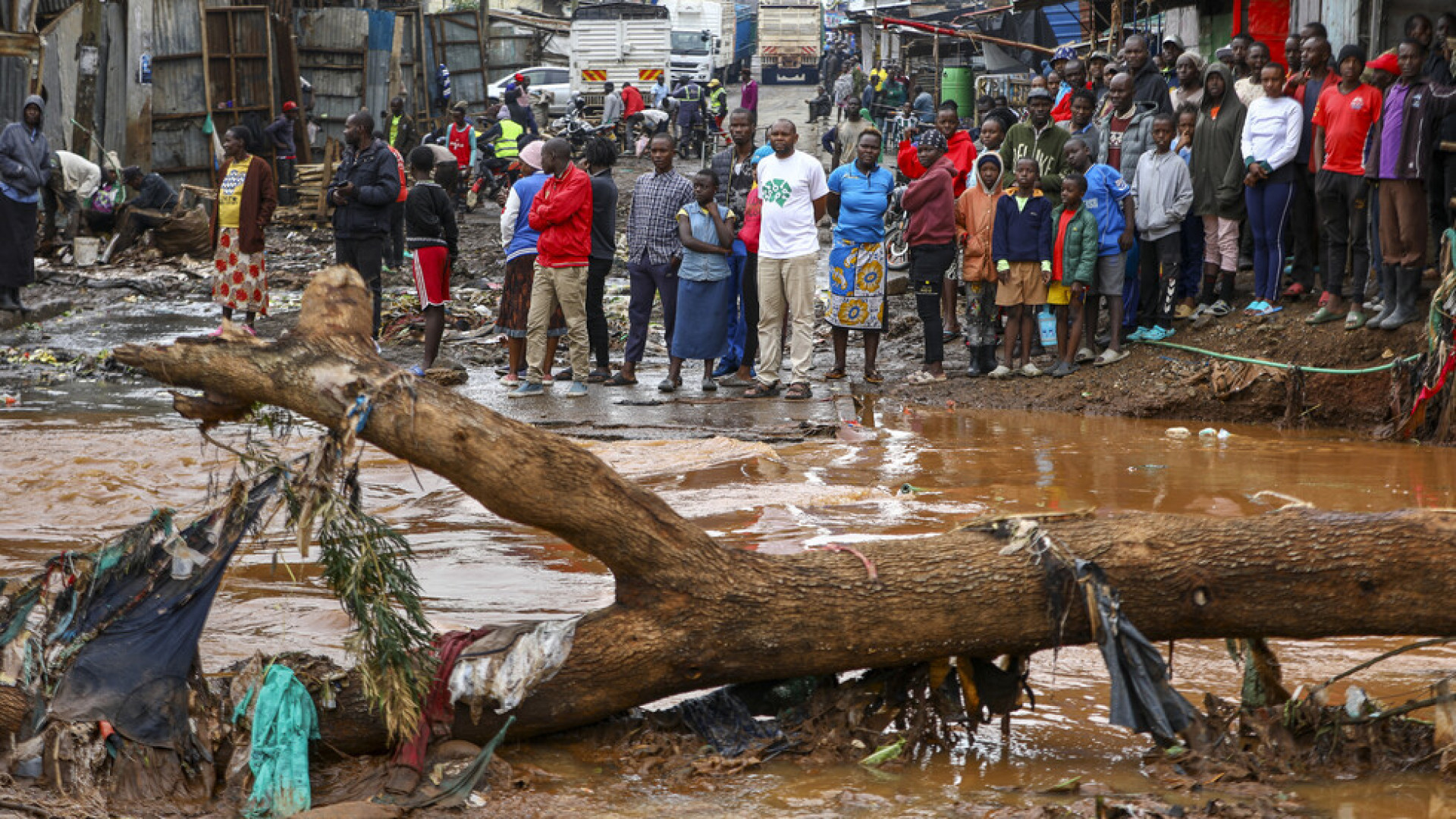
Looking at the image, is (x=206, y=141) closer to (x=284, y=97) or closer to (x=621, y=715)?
(x=284, y=97)

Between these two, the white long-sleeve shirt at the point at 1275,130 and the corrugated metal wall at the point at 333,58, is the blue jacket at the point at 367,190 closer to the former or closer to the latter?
the white long-sleeve shirt at the point at 1275,130

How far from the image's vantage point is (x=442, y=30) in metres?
27.1

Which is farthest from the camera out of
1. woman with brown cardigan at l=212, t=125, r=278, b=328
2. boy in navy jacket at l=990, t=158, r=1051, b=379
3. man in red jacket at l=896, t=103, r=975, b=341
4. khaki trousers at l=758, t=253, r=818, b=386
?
man in red jacket at l=896, t=103, r=975, b=341

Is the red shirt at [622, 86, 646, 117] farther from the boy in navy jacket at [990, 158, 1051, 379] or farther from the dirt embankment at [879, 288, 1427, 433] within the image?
the boy in navy jacket at [990, 158, 1051, 379]

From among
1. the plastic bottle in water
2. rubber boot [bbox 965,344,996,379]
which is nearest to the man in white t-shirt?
rubber boot [bbox 965,344,996,379]

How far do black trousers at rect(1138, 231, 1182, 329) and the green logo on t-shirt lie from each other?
9.39ft

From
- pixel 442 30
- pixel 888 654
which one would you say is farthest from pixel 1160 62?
pixel 442 30

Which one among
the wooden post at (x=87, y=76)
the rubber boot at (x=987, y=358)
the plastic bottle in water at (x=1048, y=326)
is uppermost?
the wooden post at (x=87, y=76)

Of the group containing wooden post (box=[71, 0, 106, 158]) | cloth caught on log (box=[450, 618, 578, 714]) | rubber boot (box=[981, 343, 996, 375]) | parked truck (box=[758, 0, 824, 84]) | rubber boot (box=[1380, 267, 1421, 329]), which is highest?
parked truck (box=[758, 0, 824, 84])

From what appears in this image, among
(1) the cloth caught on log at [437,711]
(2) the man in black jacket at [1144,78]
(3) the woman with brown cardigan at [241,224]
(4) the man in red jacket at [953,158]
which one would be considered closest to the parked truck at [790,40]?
(4) the man in red jacket at [953,158]

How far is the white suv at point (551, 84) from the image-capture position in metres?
29.0

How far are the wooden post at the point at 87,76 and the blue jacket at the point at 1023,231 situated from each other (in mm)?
11875

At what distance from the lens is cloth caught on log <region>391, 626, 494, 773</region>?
407 cm

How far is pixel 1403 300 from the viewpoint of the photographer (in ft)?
29.3
